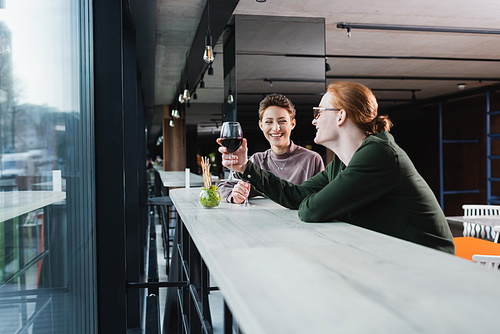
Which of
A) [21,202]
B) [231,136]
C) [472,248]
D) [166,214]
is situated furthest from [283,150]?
[166,214]

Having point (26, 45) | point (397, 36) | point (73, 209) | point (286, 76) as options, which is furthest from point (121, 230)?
point (397, 36)

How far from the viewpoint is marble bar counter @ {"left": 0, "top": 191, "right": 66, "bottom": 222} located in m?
0.81

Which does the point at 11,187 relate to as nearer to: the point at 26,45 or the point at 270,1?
the point at 26,45

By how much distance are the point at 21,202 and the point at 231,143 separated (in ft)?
2.54

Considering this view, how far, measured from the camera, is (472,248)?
3020 millimetres

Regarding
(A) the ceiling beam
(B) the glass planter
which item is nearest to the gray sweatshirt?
(B) the glass planter

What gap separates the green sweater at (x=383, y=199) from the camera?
127 cm

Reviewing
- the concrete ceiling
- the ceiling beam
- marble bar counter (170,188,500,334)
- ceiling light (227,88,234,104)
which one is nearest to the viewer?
marble bar counter (170,188,500,334)

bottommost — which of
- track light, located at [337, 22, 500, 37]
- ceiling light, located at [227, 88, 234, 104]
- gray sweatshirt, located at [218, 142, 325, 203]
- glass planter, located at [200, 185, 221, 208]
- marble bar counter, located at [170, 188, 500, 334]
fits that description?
marble bar counter, located at [170, 188, 500, 334]

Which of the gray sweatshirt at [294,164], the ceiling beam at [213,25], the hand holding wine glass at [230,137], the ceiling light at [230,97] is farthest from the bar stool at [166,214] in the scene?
the hand holding wine glass at [230,137]

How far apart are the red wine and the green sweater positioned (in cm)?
36

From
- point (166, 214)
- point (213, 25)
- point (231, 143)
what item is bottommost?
point (166, 214)

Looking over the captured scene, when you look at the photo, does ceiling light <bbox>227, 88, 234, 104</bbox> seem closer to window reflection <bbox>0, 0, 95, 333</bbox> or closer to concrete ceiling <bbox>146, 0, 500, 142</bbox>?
concrete ceiling <bbox>146, 0, 500, 142</bbox>

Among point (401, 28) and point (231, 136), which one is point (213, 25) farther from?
point (231, 136)
